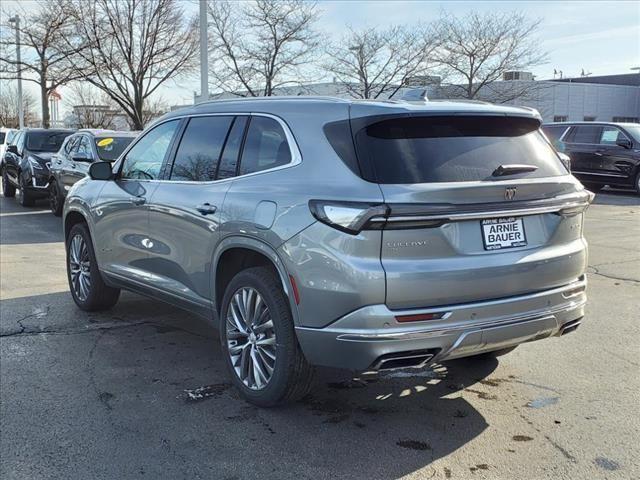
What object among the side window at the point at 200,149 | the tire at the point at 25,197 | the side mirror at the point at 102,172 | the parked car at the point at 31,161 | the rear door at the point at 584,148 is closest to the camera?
the side window at the point at 200,149

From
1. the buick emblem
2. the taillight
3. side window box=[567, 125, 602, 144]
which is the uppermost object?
side window box=[567, 125, 602, 144]

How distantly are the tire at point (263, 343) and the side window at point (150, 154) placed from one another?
150 centimetres

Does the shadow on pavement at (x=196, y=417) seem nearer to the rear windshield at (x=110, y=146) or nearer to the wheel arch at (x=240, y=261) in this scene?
the wheel arch at (x=240, y=261)

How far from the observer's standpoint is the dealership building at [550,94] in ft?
94.2

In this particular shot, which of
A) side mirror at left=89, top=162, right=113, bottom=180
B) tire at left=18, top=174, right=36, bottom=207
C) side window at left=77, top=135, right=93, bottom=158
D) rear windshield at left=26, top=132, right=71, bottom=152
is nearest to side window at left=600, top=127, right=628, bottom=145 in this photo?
side window at left=77, top=135, right=93, bottom=158

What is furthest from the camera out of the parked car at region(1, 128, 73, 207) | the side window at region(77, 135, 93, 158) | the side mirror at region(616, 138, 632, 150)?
the side mirror at region(616, 138, 632, 150)

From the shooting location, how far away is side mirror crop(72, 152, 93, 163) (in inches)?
Result: 464

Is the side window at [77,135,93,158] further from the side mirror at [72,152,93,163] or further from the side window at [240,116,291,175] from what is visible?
the side window at [240,116,291,175]

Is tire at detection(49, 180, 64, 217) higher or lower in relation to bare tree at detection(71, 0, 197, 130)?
lower

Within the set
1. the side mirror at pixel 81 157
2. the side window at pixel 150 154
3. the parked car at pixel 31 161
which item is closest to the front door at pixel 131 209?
the side window at pixel 150 154

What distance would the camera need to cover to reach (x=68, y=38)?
2484 cm

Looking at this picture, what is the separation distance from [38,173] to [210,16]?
41.9ft

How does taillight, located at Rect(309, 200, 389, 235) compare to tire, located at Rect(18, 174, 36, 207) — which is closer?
taillight, located at Rect(309, 200, 389, 235)

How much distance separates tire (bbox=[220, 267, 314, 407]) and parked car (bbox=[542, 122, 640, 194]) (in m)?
14.8
